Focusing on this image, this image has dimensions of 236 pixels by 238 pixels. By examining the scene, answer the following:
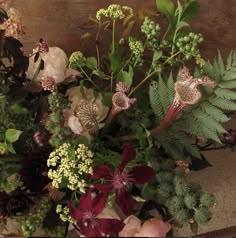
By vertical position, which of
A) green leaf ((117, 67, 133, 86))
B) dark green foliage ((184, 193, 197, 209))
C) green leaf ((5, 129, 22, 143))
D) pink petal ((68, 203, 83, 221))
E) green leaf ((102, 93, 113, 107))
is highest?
green leaf ((117, 67, 133, 86))

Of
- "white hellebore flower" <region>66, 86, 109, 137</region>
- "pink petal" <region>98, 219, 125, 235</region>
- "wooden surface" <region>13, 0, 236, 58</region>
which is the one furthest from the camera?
"wooden surface" <region>13, 0, 236, 58</region>

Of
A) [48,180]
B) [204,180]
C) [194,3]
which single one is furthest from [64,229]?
[194,3]

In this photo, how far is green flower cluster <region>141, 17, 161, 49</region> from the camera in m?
0.85

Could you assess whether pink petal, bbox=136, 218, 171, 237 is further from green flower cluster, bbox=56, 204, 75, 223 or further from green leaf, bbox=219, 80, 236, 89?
green leaf, bbox=219, 80, 236, 89

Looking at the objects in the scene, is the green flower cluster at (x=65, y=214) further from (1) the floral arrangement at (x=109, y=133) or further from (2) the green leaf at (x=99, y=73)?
(2) the green leaf at (x=99, y=73)

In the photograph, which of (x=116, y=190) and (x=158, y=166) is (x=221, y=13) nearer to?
(x=158, y=166)

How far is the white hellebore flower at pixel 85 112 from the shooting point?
2.66 ft

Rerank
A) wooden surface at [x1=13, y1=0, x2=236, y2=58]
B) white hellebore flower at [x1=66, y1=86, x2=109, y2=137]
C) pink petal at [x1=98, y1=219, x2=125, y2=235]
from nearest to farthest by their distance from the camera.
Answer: pink petal at [x1=98, y1=219, x2=125, y2=235], white hellebore flower at [x1=66, y1=86, x2=109, y2=137], wooden surface at [x1=13, y1=0, x2=236, y2=58]

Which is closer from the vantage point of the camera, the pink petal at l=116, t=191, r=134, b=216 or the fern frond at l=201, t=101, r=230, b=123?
the pink petal at l=116, t=191, r=134, b=216

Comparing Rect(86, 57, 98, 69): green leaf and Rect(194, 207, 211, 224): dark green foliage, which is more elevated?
Rect(86, 57, 98, 69): green leaf

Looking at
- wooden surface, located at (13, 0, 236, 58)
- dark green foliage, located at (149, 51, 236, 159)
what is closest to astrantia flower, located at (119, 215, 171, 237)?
dark green foliage, located at (149, 51, 236, 159)

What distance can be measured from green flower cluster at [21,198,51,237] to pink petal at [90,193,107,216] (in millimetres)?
122

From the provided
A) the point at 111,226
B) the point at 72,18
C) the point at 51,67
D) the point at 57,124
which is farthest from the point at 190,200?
the point at 72,18

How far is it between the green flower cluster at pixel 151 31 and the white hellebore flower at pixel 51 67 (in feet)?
0.52
